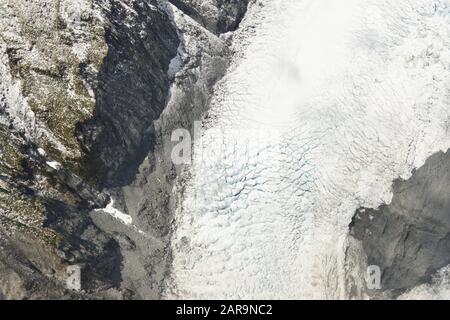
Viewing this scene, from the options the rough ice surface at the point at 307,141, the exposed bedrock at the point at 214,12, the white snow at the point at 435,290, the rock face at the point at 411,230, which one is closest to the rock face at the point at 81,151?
the rough ice surface at the point at 307,141

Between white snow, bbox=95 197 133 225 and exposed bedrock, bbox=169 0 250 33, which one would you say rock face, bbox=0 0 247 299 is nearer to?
white snow, bbox=95 197 133 225

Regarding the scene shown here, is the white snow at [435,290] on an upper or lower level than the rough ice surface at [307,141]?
lower

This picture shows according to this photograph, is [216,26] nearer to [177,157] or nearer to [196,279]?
[177,157]

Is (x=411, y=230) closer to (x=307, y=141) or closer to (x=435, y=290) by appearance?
(x=435, y=290)

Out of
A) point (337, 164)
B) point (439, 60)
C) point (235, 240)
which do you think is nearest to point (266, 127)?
point (337, 164)

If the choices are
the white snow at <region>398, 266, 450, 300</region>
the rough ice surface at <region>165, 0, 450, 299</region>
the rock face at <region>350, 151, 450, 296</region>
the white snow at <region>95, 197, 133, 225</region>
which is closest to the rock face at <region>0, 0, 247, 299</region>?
the white snow at <region>95, 197, 133, 225</region>

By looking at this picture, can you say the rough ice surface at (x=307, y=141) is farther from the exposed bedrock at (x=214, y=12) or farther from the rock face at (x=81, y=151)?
the rock face at (x=81, y=151)

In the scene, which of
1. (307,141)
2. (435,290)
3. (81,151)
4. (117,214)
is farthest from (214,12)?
(435,290)

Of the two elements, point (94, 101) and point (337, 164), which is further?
point (337, 164)
